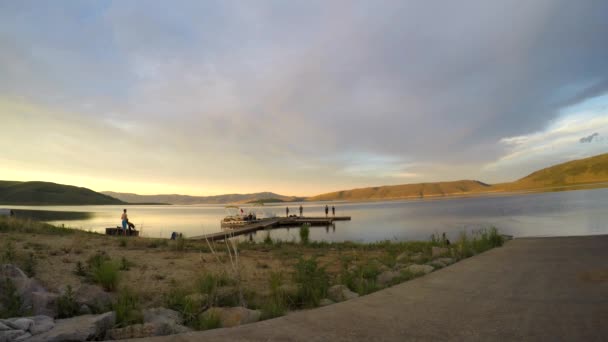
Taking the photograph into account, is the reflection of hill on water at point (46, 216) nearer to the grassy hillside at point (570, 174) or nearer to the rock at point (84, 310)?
the rock at point (84, 310)

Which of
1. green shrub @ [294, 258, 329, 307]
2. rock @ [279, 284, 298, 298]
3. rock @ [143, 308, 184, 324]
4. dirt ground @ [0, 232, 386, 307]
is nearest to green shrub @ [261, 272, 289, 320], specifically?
rock @ [279, 284, 298, 298]

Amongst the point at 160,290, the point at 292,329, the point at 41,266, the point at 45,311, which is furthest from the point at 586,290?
the point at 41,266

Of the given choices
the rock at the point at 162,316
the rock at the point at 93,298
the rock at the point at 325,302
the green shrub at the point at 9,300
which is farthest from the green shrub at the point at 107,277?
the rock at the point at 325,302

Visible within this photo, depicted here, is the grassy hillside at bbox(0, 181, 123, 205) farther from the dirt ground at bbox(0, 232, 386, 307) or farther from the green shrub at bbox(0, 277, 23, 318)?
the green shrub at bbox(0, 277, 23, 318)

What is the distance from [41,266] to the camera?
7.07 metres

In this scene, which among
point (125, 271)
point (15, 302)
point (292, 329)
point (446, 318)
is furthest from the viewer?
point (125, 271)

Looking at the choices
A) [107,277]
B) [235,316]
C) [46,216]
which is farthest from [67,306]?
[46,216]

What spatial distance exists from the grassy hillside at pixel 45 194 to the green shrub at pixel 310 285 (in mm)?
161014

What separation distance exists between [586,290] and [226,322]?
5349mm

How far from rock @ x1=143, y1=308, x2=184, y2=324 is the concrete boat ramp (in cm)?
78

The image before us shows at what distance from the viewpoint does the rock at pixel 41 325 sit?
3.28 meters

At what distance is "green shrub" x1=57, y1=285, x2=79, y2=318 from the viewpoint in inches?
169

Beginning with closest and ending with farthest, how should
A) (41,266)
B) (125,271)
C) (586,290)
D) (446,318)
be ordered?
(446,318)
(586,290)
(41,266)
(125,271)

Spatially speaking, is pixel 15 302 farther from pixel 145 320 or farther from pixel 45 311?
pixel 145 320
